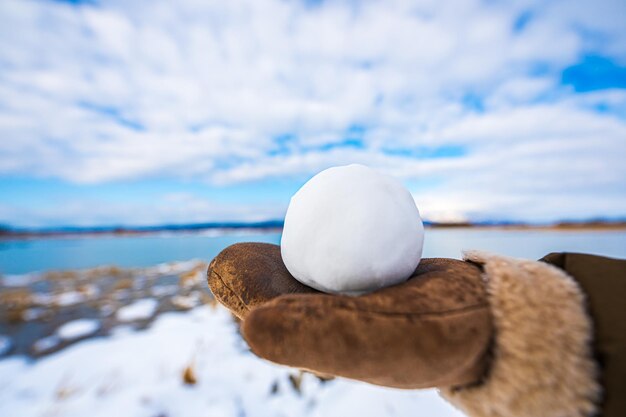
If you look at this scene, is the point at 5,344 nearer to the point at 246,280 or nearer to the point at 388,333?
the point at 246,280

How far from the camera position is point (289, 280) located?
1318 mm

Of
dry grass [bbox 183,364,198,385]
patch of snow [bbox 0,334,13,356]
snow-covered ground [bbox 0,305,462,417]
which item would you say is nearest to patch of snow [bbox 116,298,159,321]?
snow-covered ground [bbox 0,305,462,417]

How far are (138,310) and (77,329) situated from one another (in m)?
1.15

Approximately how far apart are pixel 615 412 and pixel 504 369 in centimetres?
23

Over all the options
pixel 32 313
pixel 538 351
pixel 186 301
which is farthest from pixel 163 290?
pixel 538 351

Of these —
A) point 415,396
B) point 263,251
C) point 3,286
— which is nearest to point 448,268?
point 263,251

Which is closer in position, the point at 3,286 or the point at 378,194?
the point at 378,194

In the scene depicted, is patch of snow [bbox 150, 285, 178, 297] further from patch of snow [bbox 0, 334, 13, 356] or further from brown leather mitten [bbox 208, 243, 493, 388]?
brown leather mitten [bbox 208, 243, 493, 388]

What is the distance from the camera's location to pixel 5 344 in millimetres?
5195

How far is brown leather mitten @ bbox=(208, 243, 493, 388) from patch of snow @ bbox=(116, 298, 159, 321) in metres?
6.34

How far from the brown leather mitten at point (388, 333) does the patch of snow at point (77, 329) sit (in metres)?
6.10

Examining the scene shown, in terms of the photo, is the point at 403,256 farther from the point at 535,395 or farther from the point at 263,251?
the point at 263,251

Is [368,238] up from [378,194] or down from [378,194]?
down

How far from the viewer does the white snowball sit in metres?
1.00
